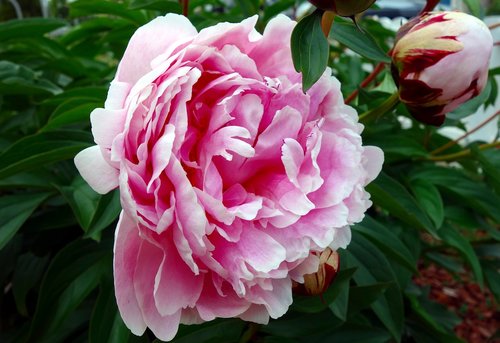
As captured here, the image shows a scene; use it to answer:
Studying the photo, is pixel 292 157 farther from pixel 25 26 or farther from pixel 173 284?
pixel 25 26

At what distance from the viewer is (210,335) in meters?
0.59

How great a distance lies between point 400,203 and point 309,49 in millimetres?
346

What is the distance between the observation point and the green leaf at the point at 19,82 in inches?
30.7

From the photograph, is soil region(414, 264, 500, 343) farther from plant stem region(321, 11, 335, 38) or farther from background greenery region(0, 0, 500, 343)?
plant stem region(321, 11, 335, 38)

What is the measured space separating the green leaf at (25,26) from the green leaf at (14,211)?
12.8 inches

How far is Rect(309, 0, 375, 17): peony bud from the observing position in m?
0.42

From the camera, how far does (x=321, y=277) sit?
0.51 meters

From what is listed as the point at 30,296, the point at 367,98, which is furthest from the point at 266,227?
the point at 30,296

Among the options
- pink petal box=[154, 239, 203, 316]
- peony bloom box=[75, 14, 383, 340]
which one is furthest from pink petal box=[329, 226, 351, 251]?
pink petal box=[154, 239, 203, 316]

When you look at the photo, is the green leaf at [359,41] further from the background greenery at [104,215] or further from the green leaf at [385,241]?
the green leaf at [385,241]

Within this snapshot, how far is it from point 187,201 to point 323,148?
12 cm

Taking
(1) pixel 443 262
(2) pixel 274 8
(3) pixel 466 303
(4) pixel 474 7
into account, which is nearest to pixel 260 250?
(4) pixel 474 7

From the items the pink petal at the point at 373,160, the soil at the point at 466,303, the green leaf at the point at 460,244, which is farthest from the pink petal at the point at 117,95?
the soil at the point at 466,303

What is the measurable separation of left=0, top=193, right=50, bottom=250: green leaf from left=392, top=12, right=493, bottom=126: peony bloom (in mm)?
453
